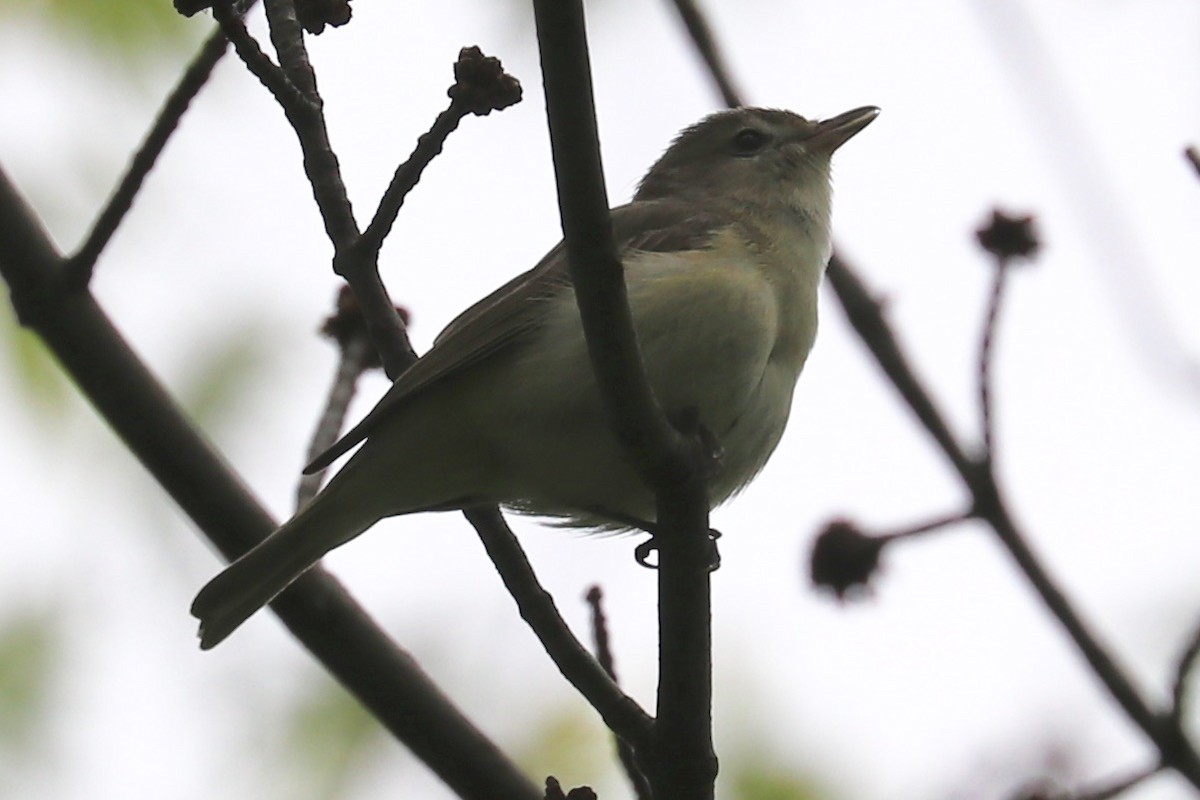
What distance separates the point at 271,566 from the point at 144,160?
1069 mm

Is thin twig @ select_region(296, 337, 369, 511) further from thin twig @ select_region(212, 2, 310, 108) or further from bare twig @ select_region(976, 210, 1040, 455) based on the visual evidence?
bare twig @ select_region(976, 210, 1040, 455)

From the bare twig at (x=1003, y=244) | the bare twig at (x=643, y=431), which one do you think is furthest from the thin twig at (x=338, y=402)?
the bare twig at (x=1003, y=244)

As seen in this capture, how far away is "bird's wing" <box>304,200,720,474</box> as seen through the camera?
367cm

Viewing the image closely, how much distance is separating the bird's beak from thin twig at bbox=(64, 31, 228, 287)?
103 inches

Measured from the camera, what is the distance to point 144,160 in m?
3.27

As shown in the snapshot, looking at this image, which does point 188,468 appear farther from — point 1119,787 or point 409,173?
point 1119,787

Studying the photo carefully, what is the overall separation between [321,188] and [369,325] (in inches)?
14.2

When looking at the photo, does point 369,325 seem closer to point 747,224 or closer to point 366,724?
point 747,224

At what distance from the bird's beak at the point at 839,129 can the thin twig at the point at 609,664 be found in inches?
93.0

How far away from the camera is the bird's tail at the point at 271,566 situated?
3688 mm

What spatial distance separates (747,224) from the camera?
14.6 feet

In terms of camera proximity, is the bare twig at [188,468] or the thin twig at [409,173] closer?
the thin twig at [409,173]

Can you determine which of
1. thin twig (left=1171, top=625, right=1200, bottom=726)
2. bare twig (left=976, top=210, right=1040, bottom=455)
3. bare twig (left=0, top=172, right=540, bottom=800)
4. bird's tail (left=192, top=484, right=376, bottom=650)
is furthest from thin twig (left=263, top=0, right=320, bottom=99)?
thin twig (left=1171, top=625, right=1200, bottom=726)

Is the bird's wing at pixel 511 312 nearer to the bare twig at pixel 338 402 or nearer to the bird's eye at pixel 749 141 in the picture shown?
the bare twig at pixel 338 402
